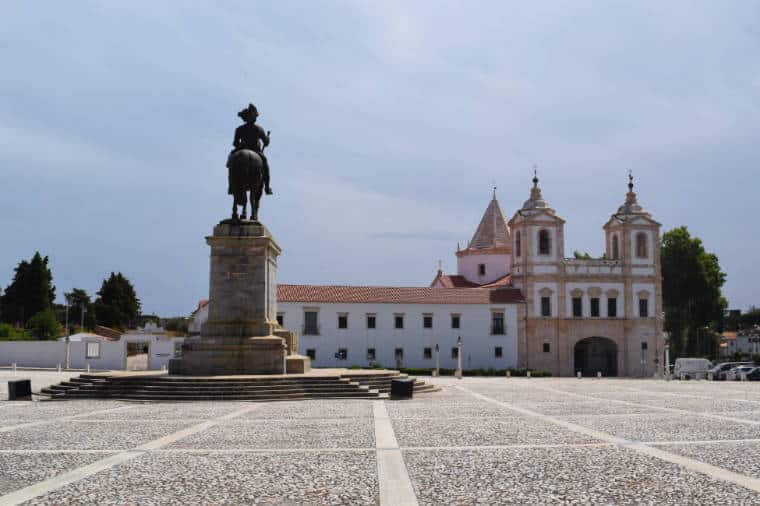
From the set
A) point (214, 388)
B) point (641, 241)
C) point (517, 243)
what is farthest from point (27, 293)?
point (214, 388)

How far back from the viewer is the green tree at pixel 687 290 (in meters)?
70.0

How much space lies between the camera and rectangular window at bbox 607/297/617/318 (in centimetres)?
5828

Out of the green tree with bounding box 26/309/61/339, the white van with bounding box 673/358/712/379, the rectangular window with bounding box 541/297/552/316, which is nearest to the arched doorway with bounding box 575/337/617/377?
the rectangular window with bounding box 541/297/552/316

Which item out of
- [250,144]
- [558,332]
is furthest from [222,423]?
[558,332]

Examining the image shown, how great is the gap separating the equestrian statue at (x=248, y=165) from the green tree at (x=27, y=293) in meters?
59.2

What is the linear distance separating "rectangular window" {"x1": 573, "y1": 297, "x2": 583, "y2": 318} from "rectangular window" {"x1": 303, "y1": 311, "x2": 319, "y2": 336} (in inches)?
754

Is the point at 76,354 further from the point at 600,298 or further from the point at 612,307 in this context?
the point at 612,307

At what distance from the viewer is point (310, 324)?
54.2 metres

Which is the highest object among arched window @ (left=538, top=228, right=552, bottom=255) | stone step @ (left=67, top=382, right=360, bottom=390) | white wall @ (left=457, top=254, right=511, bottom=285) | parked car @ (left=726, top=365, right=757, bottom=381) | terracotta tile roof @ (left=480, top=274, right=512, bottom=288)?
arched window @ (left=538, top=228, right=552, bottom=255)

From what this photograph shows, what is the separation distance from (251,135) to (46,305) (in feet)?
197

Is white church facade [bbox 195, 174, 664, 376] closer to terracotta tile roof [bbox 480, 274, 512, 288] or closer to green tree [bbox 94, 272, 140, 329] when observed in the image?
terracotta tile roof [bbox 480, 274, 512, 288]

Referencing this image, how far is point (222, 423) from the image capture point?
13.6 m

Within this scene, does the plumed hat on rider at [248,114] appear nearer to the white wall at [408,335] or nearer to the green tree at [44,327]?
the white wall at [408,335]

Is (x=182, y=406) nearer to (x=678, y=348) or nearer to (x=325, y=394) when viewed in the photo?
(x=325, y=394)
